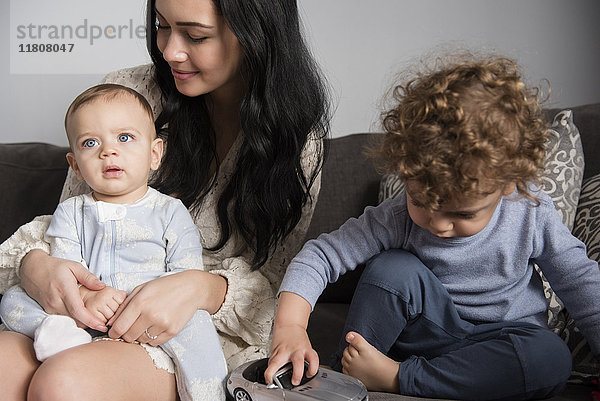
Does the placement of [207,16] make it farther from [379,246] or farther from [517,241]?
[517,241]

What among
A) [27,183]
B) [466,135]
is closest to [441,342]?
[466,135]

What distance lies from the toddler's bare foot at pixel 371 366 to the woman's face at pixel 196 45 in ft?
2.04

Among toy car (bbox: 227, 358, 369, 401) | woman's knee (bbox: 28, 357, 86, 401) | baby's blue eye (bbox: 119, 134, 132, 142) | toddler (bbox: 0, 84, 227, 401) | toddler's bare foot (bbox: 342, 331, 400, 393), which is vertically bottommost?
toddler's bare foot (bbox: 342, 331, 400, 393)

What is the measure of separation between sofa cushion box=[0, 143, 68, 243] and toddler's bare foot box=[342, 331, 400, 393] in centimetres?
105

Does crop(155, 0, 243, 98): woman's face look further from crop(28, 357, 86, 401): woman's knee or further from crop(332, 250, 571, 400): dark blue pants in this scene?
crop(28, 357, 86, 401): woman's knee

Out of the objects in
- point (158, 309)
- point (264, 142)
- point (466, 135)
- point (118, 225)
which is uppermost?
point (466, 135)

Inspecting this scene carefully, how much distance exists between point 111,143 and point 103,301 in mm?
301

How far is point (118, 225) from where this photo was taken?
1346mm

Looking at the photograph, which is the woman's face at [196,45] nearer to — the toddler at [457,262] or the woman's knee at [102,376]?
the toddler at [457,262]

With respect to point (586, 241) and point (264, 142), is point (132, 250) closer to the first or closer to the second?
point (264, 142)

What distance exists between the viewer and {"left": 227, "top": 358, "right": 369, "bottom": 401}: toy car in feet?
3.71

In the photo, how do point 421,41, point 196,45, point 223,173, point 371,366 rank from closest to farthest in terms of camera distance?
1. point 371,366
2. point 196,45
3. point 223,173
4. point 421,41

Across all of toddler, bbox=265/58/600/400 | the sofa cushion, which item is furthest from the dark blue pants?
the sofa cushion

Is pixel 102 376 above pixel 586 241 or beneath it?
beneath
